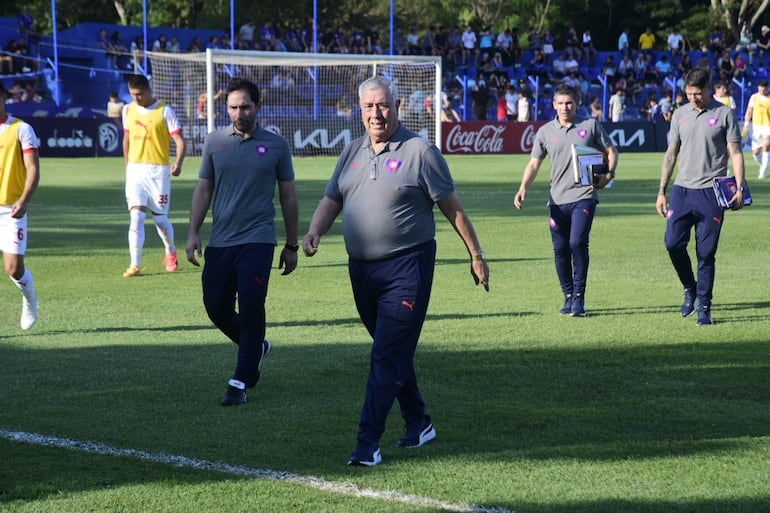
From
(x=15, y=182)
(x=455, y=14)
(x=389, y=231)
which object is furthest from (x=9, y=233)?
(x=455, y=14)

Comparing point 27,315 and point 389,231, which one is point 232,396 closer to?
point 389,231

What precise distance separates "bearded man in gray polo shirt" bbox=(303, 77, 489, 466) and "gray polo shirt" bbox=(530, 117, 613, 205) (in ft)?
15.8

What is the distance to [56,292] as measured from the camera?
11984mm

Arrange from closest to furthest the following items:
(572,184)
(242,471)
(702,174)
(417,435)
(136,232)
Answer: (242,471) → (417,435) → (702,174) → (572,184) → (136,232)

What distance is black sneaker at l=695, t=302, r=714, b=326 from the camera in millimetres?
10023

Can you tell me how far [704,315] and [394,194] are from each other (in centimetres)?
505

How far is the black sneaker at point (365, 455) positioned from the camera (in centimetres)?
578

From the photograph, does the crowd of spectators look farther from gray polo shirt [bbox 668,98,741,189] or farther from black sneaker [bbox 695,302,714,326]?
black sneaker [bbox 695,302,714,326]

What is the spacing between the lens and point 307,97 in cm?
3734

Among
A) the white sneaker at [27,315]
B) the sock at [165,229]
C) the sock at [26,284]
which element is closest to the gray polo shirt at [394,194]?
the sock at [26,284]

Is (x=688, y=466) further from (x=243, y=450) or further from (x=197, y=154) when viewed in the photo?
(x=197, y=154)

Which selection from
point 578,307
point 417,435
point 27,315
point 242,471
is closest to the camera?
point 242,471

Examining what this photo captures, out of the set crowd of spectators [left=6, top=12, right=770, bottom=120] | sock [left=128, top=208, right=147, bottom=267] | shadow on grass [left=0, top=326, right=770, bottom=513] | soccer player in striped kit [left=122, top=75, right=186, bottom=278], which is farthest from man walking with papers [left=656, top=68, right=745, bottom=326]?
crowd of spectators [left=6, top=12, right=770, bottom=120]

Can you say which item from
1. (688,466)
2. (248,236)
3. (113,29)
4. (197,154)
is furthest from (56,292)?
(113,29)
